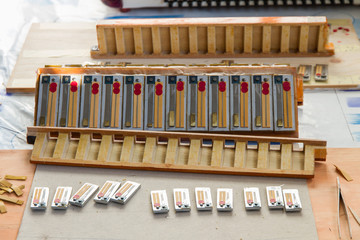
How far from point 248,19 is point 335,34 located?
1.37m

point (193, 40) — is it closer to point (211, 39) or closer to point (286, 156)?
point (211, 39)

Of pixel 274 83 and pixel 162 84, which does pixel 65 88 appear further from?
pixel 274 83

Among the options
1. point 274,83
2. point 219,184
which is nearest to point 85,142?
point 219,184

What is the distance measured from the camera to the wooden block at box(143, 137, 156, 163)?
5.00 metres

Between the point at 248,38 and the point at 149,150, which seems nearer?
the point at 149,150

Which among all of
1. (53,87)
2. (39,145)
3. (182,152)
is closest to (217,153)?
(182,152)

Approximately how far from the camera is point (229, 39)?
6930 millimetres

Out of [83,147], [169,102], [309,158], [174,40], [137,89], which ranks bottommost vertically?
[309,158]

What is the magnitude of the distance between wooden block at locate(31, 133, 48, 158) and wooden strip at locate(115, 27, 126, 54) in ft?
6.87

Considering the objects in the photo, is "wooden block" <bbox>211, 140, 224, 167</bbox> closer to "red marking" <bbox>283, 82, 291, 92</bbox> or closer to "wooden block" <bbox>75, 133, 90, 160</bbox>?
"red marking" <bbox>283, 82, 291, 92</bbox>

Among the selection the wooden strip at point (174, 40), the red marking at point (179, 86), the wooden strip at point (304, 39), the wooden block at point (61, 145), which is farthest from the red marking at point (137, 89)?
the wooden strip at point (304, 39)

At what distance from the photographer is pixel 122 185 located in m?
4.84

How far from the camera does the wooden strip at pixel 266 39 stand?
679cm

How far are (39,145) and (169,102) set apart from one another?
3.99 ft
